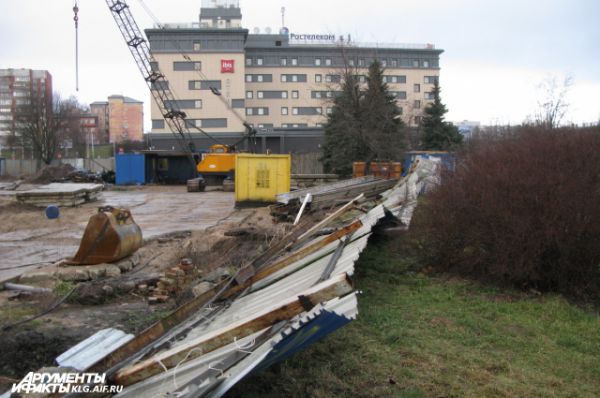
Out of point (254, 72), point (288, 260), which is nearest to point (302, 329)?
point (288, 260)

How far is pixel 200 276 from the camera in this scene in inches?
310

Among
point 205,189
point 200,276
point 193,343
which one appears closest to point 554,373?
point 193,343

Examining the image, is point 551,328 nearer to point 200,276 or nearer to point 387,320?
point 387,320

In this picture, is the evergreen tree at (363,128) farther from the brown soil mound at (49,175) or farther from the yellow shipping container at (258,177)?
the brown soil mound at (49,175)

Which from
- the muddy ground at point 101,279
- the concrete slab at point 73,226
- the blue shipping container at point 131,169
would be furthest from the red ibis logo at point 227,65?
the muddy ground at point 101,279

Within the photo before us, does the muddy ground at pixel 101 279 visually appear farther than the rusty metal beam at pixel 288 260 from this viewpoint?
No

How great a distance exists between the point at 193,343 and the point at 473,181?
5481mm

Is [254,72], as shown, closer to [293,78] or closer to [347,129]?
[293,78]

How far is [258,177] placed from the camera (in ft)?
60.8

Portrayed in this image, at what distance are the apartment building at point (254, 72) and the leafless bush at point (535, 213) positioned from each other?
4603 centimetres

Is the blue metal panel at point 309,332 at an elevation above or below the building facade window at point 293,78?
below

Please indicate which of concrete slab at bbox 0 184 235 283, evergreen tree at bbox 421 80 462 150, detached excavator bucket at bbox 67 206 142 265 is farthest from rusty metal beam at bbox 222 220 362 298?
evergreen tree at bbox 421 80 462 150

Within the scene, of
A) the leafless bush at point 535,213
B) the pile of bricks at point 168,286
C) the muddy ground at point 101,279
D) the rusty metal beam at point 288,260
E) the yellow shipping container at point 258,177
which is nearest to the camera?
the muddy ground at point 101,279

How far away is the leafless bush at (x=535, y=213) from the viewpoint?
281 inches
